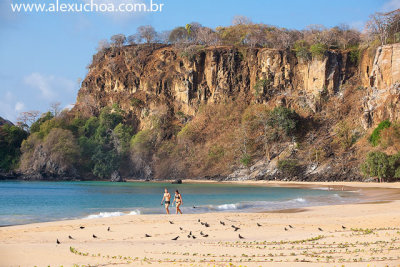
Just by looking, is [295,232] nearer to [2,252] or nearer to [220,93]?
[2,252]

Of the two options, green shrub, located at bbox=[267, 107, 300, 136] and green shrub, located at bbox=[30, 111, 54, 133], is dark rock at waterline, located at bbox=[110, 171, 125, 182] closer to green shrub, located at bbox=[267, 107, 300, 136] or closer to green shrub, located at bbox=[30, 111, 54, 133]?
green shrub, located at bbox=[30, 111, 54, 133]

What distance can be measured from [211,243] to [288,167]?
1986 inches

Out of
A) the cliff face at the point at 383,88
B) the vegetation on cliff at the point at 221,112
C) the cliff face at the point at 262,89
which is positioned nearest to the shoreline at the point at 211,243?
the vegetation on cliff at the point at 221,112

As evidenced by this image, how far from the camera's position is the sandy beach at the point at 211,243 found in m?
10.6

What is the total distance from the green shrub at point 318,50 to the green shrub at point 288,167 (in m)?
21.1

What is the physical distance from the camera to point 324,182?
56656 millimetres

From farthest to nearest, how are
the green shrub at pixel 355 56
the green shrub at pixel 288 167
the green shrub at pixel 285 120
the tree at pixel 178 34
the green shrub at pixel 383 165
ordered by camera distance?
1. the tree at pixel 178 34
2. the green shrub at pixel 355 56
3. the green shrub at pixel 285 120
4. the green shrub at pixel 288 167
5. the green shrub at pixel 383 165

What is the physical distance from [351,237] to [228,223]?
19.2 feet

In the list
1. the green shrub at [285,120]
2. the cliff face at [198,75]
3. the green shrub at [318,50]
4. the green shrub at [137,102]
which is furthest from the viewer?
the green shrub at [137,102]

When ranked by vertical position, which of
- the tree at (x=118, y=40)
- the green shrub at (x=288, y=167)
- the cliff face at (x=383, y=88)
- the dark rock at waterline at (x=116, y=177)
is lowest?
the dark rock at waterline at (x=116, y=177)

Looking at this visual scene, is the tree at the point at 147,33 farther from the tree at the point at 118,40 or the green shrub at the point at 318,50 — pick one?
the green shrub at the point at 318,50

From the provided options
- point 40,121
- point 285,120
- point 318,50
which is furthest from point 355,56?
point 40,121

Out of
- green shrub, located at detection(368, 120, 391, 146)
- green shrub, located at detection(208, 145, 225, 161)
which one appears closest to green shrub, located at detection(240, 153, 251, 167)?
green shrub, located at detection(208, 145, 225, 161)

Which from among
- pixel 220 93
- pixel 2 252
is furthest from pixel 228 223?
pixel 220 93
